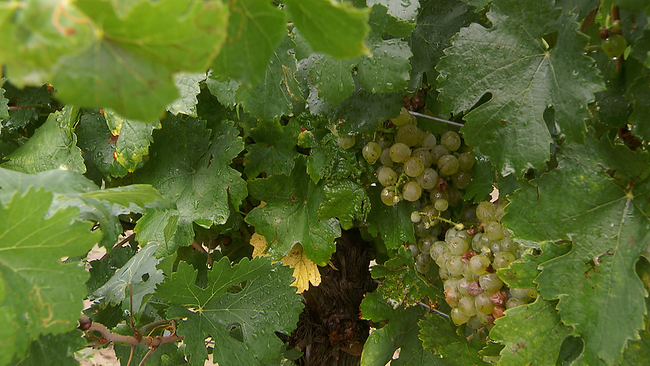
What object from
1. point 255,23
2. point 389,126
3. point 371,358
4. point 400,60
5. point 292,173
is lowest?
point 371,358

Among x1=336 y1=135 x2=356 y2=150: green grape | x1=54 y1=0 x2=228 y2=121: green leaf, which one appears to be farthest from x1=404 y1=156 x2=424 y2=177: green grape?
x1=54 y1=0 x2=228 y2=121: green leaf

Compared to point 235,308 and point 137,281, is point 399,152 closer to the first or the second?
point 235,308

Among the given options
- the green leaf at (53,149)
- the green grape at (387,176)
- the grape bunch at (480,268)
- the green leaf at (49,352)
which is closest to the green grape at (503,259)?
the grape bunch at (480,268)

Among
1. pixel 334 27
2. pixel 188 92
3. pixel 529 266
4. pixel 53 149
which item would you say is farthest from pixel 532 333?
pixel 53 149

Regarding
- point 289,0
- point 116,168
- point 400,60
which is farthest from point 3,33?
point 116,168

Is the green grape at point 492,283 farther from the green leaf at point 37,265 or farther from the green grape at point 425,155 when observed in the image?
the green leaf at point 37,265

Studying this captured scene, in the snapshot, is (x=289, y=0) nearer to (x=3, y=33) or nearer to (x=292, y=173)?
(x=3, y=33)
